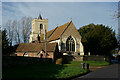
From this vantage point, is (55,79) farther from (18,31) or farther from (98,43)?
(18,31)

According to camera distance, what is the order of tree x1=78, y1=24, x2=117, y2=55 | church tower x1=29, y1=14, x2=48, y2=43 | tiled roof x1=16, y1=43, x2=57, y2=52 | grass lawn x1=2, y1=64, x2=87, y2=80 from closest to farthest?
grass lawn x1=2, y1=64, x2=87, y2=80 < tiled roof x1=16, y1=43, x2=57, y2=52 < tree x1=78, y1=24, x2=117, y2=55 < church tower x1=29, y1=14, x2=48, y2=43

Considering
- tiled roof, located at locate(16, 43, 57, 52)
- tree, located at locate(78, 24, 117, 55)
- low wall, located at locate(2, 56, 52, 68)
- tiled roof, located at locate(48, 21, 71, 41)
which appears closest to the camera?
low wall, located at locate(2, 56, 52, 68)

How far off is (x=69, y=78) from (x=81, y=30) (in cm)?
4965

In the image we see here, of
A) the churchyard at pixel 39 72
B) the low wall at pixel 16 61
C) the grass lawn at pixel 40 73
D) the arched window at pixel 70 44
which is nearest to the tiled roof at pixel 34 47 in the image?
the arched window at pixel 70 44

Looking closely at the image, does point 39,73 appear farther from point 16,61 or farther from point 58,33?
point 58,33

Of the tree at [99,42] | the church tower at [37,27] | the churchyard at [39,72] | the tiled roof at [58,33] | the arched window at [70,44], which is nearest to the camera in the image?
the churchyard at [39,72]

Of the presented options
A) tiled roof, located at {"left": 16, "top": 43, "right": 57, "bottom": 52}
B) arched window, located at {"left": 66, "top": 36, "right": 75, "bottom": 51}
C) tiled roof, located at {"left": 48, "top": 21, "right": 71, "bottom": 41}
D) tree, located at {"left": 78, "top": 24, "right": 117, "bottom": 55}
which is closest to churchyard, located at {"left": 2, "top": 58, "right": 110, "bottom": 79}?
tiled roof, located at {"left": 16, "top": 43, "right": 57, "bottom": 52}

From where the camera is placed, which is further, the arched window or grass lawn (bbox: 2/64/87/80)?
the arched window

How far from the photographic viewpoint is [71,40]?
145 ft

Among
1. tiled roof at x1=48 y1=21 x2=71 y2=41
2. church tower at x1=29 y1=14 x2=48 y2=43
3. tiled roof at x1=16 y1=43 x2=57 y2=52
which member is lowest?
tiled roof at x1=16 y1=43 x2=57 y2=52

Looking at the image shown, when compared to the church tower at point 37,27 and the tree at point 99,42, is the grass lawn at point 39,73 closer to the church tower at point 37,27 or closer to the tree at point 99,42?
the tree at point 99,42

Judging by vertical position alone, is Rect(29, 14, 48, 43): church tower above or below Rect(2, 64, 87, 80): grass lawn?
above

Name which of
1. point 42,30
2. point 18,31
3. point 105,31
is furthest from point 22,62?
point 42,30

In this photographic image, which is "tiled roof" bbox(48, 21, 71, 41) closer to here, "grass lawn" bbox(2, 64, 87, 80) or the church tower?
the church tower
